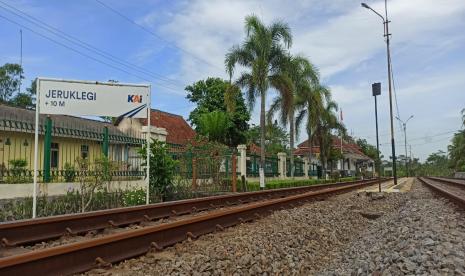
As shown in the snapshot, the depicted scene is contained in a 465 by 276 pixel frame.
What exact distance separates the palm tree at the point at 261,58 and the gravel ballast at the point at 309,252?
18.0 m

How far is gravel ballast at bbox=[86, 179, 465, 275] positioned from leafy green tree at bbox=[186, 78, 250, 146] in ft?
94.7

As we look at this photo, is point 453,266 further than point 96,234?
No

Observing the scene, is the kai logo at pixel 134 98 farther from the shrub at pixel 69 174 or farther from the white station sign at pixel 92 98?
the shrub at pixel 69 174

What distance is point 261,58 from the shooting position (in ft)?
90.5

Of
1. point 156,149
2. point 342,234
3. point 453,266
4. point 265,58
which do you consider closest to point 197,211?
point 156,149

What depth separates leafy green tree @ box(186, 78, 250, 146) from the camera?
42.3m

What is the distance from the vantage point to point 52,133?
517 inches

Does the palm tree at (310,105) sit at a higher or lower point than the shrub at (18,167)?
higher

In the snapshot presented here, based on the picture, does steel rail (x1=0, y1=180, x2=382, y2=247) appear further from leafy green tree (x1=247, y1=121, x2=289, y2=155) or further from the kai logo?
leafy green tree (x1=247, y1=121, x2=289, y2=155)

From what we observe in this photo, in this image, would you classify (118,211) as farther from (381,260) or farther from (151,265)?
(381,260)

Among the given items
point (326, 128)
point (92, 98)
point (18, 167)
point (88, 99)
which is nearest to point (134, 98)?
point (92, 98)

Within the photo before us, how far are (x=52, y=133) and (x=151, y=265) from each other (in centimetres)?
852

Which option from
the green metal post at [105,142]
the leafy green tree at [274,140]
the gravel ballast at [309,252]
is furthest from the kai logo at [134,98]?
the leafy green tree at [274,140]

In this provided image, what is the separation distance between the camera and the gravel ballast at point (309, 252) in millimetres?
5492
